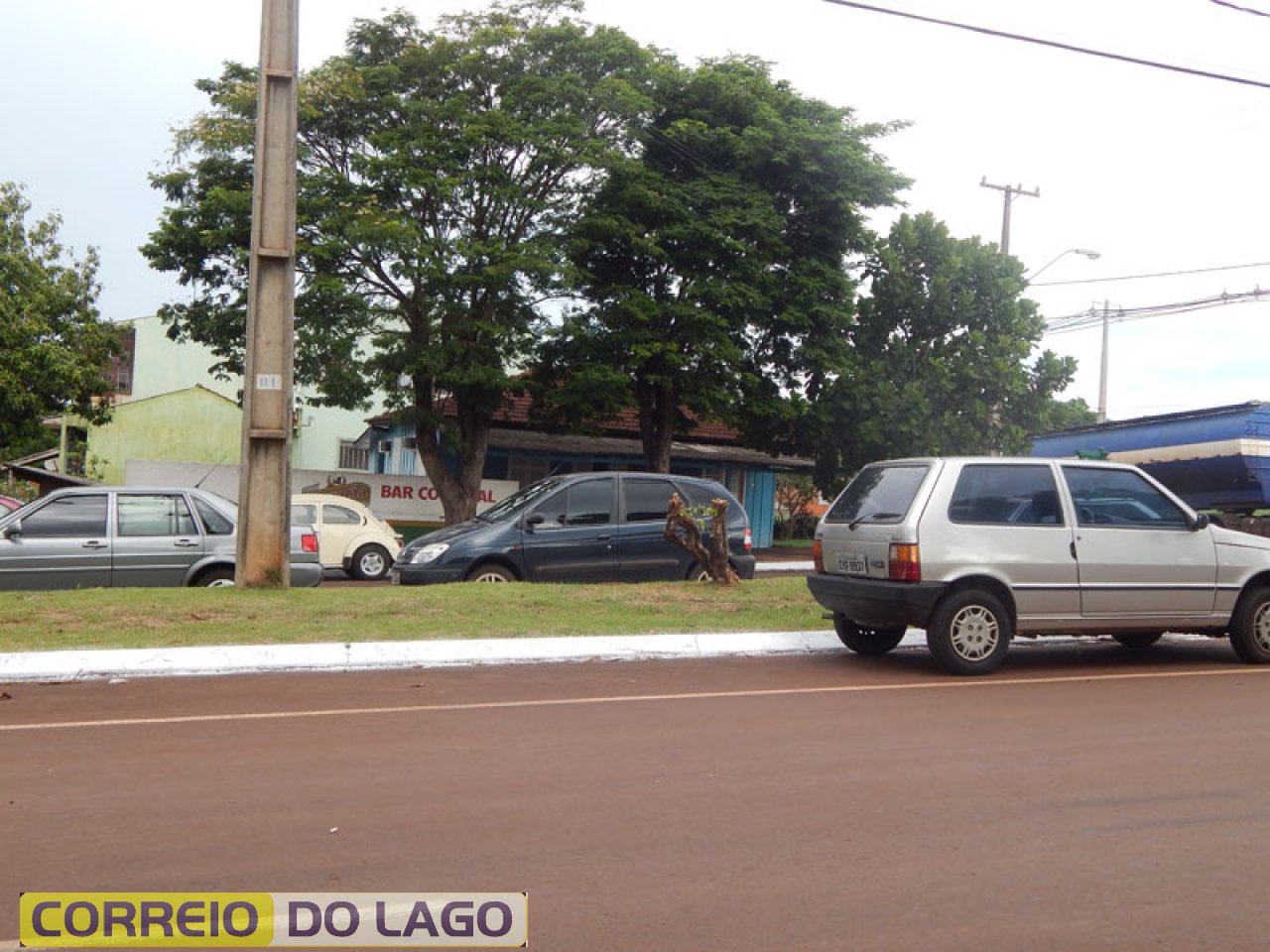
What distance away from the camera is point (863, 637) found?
10914mm

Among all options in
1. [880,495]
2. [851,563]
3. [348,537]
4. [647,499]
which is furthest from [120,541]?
[880,495]

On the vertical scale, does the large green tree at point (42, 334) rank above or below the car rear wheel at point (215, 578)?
above

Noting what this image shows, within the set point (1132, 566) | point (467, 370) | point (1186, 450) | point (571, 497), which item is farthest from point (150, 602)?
point (1186, 450)

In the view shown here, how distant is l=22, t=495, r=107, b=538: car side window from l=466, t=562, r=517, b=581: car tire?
438 cm

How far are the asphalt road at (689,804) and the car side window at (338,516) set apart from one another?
42.7 feet

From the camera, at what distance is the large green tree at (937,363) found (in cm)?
2966

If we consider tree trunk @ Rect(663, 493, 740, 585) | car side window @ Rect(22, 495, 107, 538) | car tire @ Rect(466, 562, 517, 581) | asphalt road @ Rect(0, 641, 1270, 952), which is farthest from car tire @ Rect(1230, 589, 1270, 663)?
car side window @ Rect(22, 495, 107, 538)

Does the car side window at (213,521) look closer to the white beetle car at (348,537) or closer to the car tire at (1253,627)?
the white beetle car at (348,537)

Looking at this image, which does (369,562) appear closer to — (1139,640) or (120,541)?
(120,541)

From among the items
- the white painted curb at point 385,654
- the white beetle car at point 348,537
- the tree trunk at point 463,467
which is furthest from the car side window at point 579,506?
the tree trunk at point 463,467

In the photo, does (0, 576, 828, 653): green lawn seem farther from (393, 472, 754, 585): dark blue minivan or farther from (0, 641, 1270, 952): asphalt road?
(0, 641, 1270, 952): asphalt road

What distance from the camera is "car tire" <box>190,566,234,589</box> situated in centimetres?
1402

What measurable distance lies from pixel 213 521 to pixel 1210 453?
49.3 ft

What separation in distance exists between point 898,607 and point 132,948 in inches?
267
